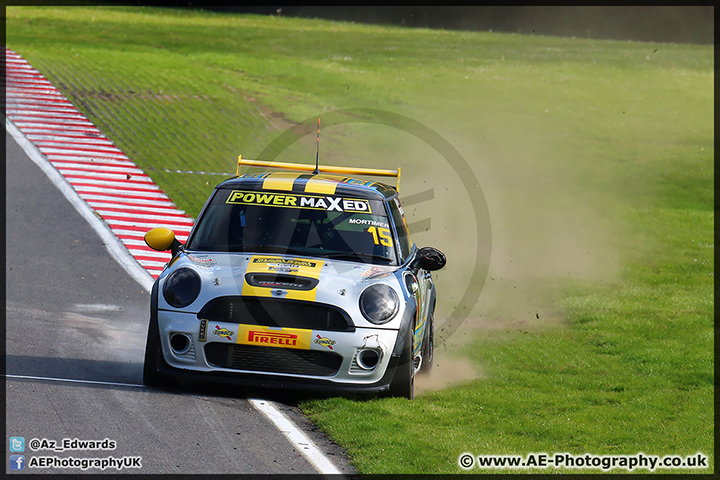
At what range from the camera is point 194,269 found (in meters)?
6.88

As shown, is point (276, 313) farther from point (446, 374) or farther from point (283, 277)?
point (446, 374)

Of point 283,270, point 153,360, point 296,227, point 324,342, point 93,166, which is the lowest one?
point 153,360

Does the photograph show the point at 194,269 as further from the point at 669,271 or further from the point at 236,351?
the point at 669,271

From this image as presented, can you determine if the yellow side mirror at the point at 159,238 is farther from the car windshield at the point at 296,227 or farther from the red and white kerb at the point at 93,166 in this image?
the red and white kerb at the point at 93,166

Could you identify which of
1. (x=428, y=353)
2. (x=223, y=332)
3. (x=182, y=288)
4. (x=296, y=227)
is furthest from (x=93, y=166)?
(x=223, y=332)

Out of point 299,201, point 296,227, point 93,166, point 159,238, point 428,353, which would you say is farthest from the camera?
point 93,166

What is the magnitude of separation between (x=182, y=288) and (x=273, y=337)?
805mm

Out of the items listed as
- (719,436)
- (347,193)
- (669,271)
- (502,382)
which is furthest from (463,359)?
(669,271)

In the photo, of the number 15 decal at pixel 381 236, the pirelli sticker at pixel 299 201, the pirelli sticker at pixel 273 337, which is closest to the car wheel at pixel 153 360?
the pirelli sticker at pixel 273 337

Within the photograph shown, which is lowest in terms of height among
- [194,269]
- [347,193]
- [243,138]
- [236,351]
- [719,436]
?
[719,436]

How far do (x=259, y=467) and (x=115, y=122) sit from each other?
1589 centimetres

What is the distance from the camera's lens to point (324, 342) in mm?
6582

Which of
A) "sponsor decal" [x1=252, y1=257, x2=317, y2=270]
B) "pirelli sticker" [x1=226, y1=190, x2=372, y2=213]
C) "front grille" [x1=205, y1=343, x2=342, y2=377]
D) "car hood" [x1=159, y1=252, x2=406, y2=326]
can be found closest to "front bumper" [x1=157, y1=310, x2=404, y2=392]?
"front grille" [x1=205, y1=343, x2=342, y2=377]

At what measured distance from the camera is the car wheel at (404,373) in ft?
22.5
